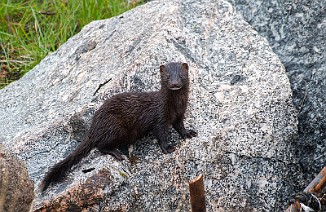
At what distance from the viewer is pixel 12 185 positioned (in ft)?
9.89

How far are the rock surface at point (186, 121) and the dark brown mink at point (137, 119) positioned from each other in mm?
Answer: 69

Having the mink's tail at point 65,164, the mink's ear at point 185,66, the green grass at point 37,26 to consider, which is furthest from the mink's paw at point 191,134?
the green grass at point 37,26

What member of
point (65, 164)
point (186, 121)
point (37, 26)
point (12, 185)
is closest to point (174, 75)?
point (186, 121)

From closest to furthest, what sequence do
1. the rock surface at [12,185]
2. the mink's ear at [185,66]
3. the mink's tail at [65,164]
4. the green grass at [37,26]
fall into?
the rock surface at [12,185]
the mink's tail at [65,164]
the mink's ear at [185,66]
the green grass at [37,26]

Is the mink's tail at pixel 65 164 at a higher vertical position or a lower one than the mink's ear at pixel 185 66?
lower

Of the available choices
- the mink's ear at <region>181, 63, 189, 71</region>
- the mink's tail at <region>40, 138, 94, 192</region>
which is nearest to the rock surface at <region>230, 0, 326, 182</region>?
the mink's ear at <region>181, 63, 189, 71</region>

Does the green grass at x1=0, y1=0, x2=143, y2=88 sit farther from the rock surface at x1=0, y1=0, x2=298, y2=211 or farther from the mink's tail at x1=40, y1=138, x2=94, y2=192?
the mink's tail at x1=40, y1=138, x2=94, y2=192

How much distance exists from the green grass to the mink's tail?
2.47 meters

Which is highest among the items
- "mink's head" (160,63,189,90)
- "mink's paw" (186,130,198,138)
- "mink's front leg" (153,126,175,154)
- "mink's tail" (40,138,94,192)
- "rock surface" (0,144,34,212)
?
"mink's head" (160,63,189,90)

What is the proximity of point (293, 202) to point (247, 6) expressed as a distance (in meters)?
1.93

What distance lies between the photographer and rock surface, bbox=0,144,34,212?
2.95 metres

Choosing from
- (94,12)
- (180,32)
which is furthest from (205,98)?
(94,12)

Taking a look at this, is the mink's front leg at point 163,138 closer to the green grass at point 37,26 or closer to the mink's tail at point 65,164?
the mink's tail at point 65,164

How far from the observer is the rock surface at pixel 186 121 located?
3.66 m
